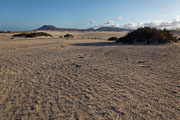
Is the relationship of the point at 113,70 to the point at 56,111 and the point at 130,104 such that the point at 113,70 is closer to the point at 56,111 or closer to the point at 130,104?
the point at 130,104

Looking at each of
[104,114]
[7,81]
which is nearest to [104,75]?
[104,114]

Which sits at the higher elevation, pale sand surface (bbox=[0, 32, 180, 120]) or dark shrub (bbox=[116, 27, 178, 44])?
dark shrub (bbox=[116, 27, 178, 44])

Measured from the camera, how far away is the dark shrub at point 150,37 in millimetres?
12117

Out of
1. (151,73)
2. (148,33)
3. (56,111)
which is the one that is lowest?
(56,111)

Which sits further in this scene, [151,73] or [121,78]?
[151,73]

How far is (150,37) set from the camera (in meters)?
12.5

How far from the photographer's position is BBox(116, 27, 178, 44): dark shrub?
12117 mm

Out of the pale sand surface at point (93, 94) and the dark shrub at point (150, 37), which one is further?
the dark shrub at point (150, 37)

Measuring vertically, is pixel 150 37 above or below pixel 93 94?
above

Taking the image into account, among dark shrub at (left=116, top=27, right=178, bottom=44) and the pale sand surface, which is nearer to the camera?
the pale sand surface

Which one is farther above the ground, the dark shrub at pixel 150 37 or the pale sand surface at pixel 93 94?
the dark shrub at pixel 150 37

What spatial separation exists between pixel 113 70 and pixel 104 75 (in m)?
0.64

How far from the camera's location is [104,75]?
185 inches

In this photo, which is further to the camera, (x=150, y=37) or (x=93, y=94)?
(x=150, y=37)
